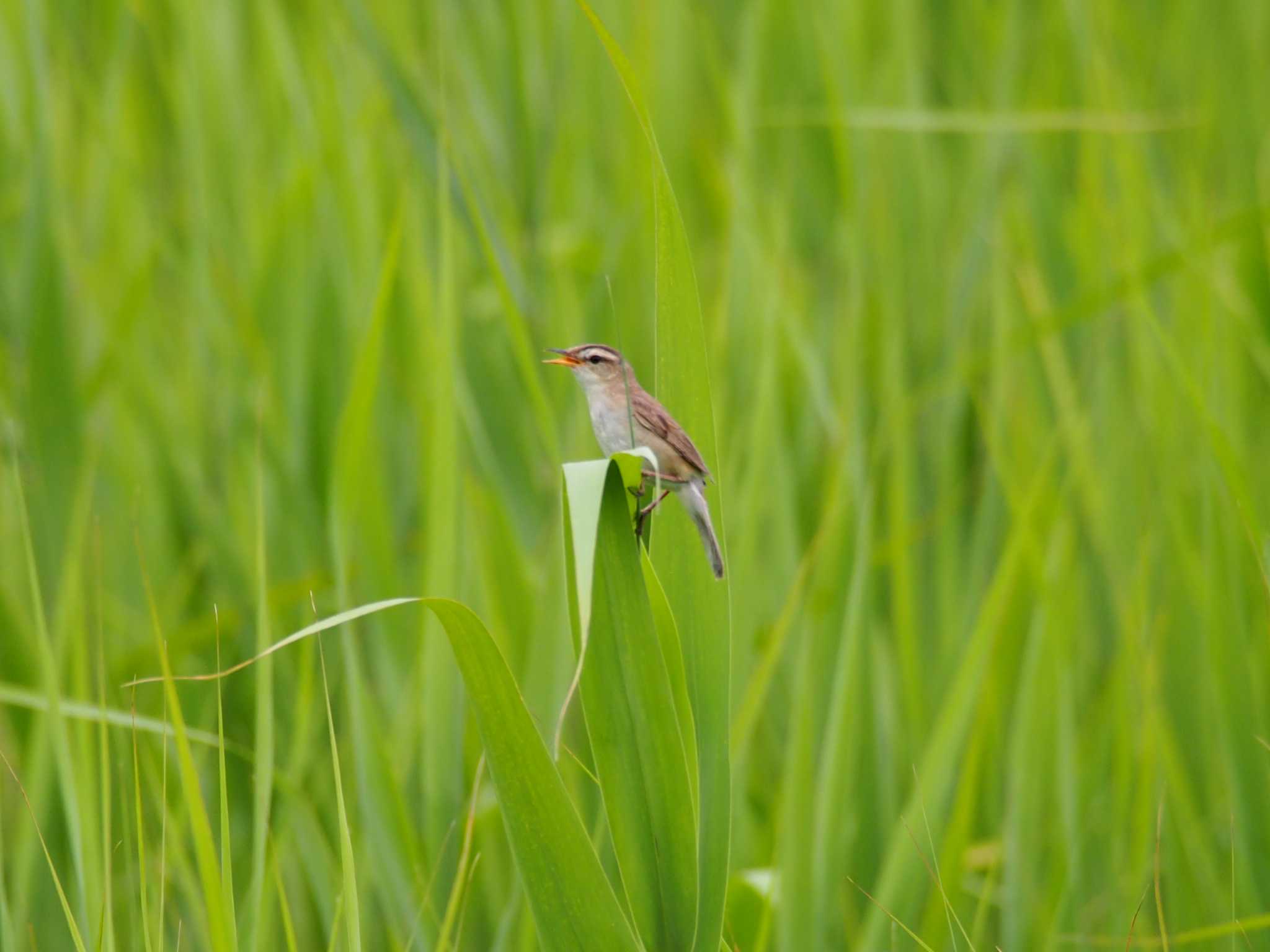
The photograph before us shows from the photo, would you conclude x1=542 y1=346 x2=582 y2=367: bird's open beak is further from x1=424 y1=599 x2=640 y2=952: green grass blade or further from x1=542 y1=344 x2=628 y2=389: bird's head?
x1=424 y1=599 x2=640 y2=952: green grass blade

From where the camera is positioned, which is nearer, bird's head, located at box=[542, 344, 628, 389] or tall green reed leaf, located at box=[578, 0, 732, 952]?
tall green reed leaf, located at box=[578, 0, 732, 952]

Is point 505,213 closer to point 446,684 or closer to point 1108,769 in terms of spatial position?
point 446,684

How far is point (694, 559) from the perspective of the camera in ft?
4.17

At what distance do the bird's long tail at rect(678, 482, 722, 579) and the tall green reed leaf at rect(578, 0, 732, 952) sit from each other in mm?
62

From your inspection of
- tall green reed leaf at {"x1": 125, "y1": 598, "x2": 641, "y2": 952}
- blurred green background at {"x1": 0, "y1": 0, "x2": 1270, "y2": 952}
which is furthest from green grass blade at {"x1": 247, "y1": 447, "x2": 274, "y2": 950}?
tall green reed leaf at {"x1": 125, "y1": 598, "x2": 641, "y2": 952}

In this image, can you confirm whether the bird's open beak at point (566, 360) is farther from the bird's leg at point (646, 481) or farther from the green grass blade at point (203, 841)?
the green grass blade at point (203, 841)

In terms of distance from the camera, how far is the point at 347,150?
2891 mm

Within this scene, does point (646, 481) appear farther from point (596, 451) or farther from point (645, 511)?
point (596, 451)

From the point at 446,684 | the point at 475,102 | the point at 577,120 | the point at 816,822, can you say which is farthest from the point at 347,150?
the point at 816,822

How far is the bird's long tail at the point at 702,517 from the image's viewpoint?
136 cm

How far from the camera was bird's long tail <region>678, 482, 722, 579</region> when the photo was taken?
1363mm

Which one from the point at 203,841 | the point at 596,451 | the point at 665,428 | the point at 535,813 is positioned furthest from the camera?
the point at 596,451

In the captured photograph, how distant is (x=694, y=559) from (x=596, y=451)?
1.22m

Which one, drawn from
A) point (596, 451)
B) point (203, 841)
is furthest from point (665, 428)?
point (596, 451)
